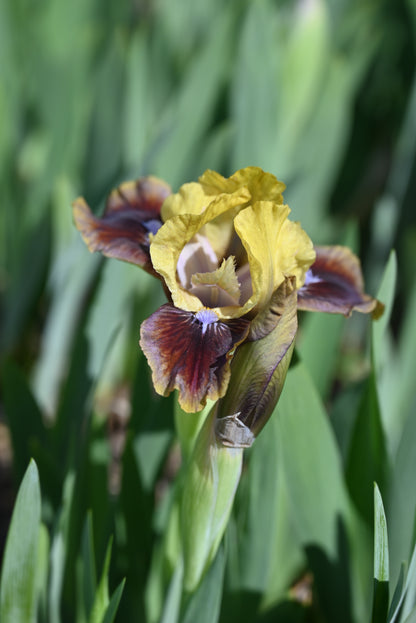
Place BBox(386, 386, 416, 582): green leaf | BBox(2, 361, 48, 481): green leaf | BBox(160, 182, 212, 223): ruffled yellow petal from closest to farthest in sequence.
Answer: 1. BBox(160, 182, 212, 223): ruffled yellow petal
2. BBox(386, 386, 416, 582): green leaf
3. BBox(2, 361, 48, 481): green leaf

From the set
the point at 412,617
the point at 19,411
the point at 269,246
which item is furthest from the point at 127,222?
the point at 412,617

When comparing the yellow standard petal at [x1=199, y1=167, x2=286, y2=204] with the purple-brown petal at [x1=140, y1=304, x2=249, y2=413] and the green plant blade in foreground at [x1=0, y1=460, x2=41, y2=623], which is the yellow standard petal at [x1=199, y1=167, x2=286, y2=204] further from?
the green plant blade in foreground at [x1=0, y1=460, x2=41, y2=623]

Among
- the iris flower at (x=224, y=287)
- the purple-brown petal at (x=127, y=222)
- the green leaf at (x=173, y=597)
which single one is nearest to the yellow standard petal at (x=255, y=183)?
the iris flower at (x=224, y=287)

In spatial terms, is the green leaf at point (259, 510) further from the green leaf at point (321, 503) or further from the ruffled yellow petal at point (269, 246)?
the ruffled yellow petal at point (269, 246)

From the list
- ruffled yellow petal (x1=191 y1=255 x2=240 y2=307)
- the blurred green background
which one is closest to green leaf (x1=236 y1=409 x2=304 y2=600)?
the blurred green background

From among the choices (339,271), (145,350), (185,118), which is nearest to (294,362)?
(339,271)
